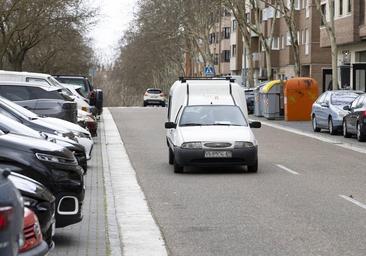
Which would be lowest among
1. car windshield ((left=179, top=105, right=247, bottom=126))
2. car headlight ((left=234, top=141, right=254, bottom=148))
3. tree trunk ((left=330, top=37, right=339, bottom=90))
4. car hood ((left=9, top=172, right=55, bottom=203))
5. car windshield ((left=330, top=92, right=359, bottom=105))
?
car headlight ((left=234, top=141, right=254, bottom=148))

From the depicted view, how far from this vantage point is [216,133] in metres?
16.2

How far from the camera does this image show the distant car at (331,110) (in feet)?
94.0

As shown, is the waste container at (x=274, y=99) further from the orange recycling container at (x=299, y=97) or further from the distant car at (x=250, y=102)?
the distant car at (x=250, y=102)

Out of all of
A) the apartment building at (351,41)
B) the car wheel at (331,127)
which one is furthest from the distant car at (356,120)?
the apartment building at (351,41)

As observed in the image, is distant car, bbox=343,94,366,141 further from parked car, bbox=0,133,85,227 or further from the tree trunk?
parked car, bbox=0,133,85,227

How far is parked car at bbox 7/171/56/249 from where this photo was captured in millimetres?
6562

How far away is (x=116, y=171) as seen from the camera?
1680 centimetres

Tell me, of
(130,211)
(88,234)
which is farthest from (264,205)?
(88,234)

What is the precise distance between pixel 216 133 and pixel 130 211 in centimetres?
508

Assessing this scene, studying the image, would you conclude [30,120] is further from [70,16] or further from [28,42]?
[28,42]

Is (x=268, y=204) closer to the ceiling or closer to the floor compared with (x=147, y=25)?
closer to the floor

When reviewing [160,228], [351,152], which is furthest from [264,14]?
[160,228]

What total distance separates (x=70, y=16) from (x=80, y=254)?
132ft

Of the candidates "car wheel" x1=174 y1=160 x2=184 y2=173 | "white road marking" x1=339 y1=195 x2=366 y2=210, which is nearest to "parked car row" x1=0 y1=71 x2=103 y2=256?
"car wheel" x1=174 y1=160 x2=184 y2=173
